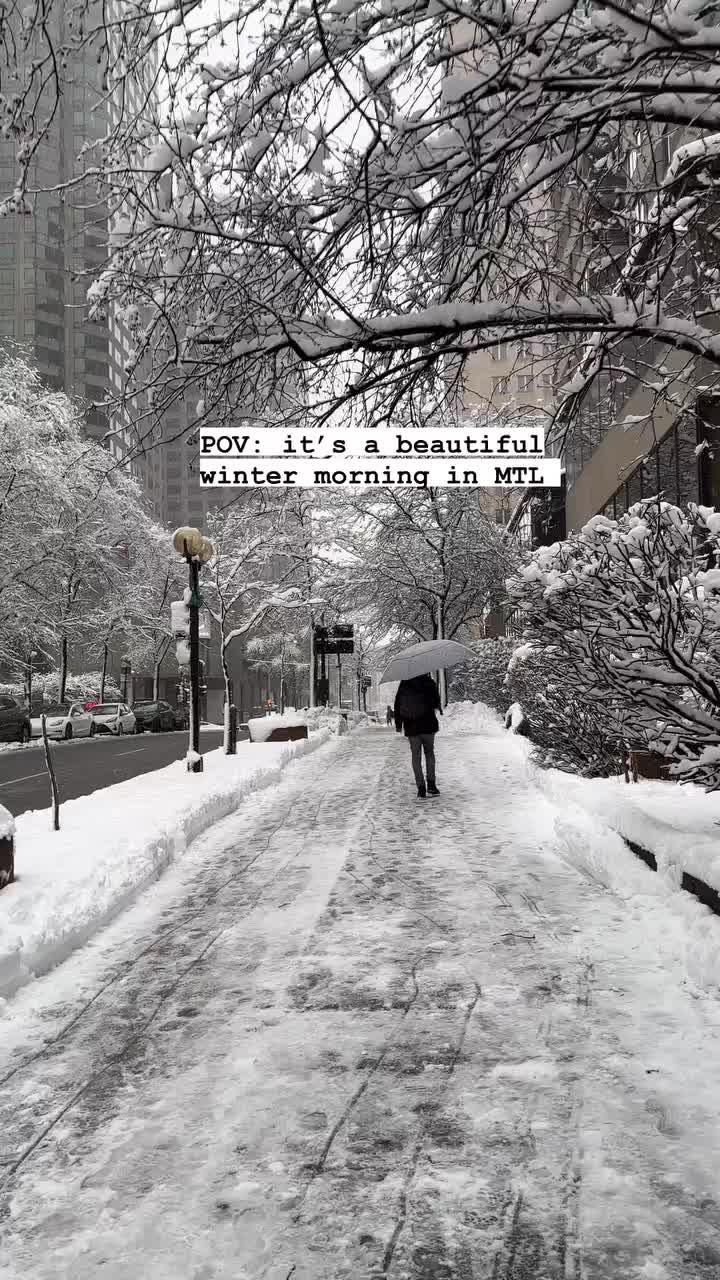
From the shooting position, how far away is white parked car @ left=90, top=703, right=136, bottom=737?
4066cm

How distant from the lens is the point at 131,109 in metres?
4.90

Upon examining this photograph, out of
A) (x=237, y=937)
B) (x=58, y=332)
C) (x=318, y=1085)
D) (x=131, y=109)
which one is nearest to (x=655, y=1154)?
(x=318, y=1085)

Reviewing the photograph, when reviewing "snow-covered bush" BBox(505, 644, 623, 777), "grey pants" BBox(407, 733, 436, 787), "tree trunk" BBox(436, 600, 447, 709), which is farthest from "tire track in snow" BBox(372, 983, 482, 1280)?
"tree trunk" BBox(436, 600, 447, 709)

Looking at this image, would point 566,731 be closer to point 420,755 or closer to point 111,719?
point 420,755

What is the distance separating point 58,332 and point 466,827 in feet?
317

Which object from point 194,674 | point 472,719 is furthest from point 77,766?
point 472,719

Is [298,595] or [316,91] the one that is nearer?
[316,91]

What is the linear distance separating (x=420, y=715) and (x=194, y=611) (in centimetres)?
606

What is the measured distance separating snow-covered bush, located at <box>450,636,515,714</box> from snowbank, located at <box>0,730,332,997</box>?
15.5 metres

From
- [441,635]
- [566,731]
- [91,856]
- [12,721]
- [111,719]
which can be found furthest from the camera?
[111,719]

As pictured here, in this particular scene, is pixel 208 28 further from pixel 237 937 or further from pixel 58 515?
pixel 58 515

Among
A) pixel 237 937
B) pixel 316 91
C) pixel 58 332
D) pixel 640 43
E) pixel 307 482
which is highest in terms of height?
pixel 58 332

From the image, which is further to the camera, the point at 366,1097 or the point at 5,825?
the point at 5,825

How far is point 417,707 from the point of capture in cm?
1315
